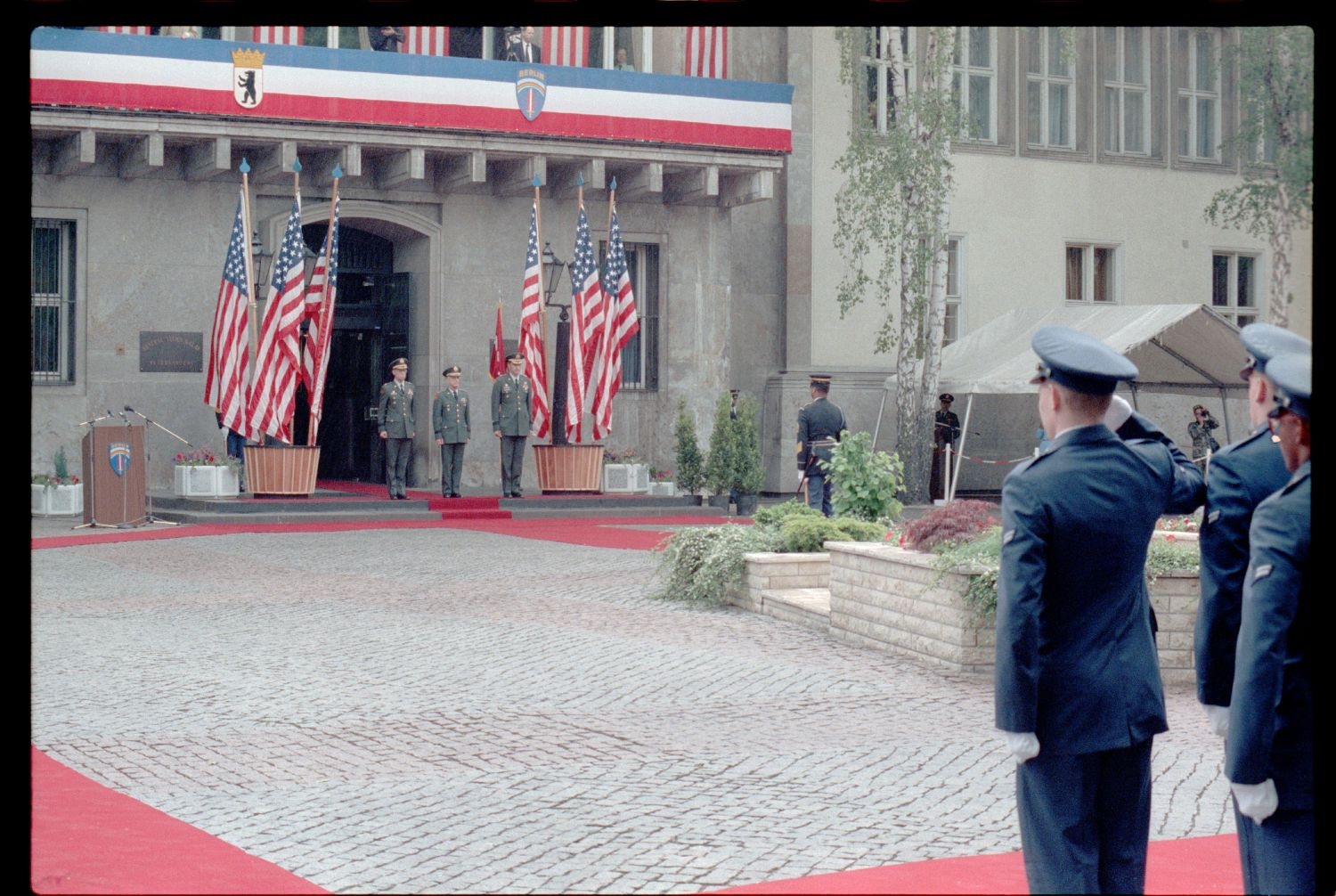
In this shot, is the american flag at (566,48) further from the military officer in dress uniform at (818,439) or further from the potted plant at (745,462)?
the military officer in dress uniform at (818,439)

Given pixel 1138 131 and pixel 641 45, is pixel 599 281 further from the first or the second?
pixel 1138 131

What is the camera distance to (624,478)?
25.8 meters

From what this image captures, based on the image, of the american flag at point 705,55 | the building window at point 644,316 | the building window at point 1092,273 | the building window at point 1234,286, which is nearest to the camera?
the american flag at point 705,55

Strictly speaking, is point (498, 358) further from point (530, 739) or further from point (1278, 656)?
point (1278, 656)

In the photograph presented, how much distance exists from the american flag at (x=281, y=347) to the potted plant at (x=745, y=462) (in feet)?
21.5

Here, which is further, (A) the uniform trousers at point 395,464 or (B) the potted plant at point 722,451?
(B) the potted plant at point 722,451

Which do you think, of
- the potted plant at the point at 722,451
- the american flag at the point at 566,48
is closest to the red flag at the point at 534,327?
the potted plant at the point at 722,451

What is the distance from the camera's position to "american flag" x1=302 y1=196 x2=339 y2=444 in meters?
23.0

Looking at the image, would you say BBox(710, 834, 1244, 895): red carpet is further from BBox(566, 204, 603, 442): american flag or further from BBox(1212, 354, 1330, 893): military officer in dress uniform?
BBox(566, 204, 603, 442): american flag

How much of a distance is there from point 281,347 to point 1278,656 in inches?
782

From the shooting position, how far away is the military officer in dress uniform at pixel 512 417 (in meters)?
24.5

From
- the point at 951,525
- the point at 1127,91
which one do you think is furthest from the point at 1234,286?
the point at 951,525

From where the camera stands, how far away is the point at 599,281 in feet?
83.0

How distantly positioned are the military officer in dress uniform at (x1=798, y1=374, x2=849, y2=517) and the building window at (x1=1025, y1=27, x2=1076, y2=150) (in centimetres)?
1501
